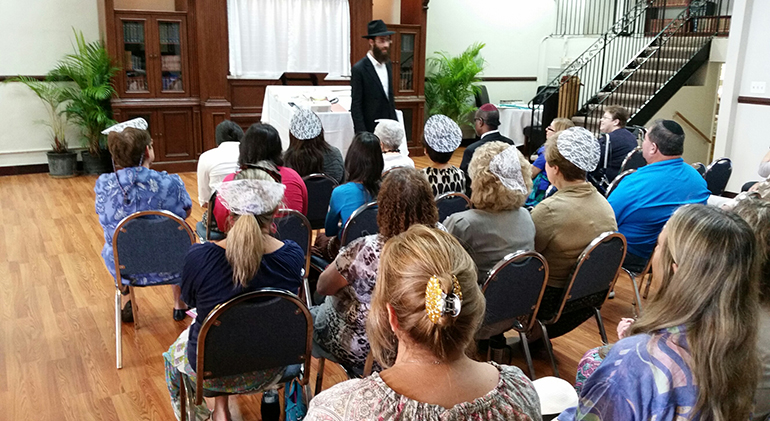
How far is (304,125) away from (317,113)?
9.10 feet

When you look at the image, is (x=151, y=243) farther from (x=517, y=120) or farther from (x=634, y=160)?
(x=517, y=120)

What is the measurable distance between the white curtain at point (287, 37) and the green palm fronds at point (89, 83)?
1.54 meters

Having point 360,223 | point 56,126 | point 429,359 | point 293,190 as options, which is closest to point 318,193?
point 293,190

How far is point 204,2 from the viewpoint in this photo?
7590 mm

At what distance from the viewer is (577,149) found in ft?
9.50

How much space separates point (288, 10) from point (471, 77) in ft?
9.89

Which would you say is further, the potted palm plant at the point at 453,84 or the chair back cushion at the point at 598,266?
the potted palm plant at the point at 453,84

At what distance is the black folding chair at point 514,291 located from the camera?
242 cm

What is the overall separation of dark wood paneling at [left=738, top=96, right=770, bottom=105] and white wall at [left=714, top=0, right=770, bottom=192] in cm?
3

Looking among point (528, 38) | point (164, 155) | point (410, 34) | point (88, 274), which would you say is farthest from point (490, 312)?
point (528, 38)

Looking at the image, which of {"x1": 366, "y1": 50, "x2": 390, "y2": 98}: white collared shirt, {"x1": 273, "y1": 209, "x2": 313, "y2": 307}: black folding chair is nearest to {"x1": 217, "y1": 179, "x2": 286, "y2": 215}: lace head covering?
{"x1": 273, "y1": 209, "x2": 313, "y2": 307}: black folding chair

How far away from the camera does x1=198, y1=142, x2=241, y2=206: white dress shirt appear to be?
3.82 m

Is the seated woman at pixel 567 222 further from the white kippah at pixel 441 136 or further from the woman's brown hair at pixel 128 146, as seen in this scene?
the woman's brown hair at pixel 128 146

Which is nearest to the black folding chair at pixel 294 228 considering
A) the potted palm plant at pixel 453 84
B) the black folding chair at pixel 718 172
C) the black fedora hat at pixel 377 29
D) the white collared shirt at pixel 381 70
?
the white collared shirt at pixel 381 70
